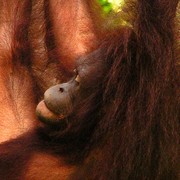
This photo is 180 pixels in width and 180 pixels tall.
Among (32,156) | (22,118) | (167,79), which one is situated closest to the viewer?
(167,79)

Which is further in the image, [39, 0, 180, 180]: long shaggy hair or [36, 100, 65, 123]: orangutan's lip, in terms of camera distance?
[36, 100, 65, 123]: orangutan's lip

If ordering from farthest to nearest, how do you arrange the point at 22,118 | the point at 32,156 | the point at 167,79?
the point at 22,118
the point at 32,156
the point at 167,79

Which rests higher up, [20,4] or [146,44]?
[20,4]

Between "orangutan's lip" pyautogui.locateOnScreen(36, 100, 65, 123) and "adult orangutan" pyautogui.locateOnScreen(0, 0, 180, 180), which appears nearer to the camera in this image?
"adult orangutan" pyautogui.locateOnScreen(0, 0, 180, 180)

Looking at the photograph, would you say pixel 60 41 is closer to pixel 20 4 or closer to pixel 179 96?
pixel 20 4

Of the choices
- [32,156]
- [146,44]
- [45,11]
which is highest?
[45,11]

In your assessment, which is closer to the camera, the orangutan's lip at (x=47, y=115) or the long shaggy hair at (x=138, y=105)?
the long shaggy hair at (x=138, y=105)

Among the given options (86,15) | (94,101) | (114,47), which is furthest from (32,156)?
(86,15)

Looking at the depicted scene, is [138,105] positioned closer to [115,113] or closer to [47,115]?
[115,113]

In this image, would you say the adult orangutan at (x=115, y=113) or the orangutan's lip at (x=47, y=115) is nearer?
the adult orangutan at (x=115, y=113)

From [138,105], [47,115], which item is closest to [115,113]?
[138,105]

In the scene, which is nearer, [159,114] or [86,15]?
[159,114]
